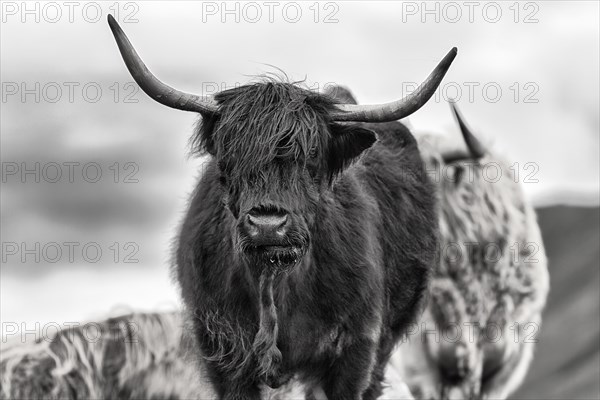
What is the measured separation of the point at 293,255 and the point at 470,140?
5942 millimetres

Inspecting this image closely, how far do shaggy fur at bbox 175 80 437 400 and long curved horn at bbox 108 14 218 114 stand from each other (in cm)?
9

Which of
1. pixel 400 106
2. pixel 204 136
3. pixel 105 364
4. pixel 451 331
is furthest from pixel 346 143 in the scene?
pixel 451 331

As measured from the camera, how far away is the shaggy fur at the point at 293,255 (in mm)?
5668

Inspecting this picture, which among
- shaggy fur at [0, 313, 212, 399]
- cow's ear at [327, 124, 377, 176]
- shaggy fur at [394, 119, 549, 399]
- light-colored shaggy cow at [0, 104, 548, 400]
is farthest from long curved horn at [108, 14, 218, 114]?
shaggy fur at [394, 119, 549, 399]

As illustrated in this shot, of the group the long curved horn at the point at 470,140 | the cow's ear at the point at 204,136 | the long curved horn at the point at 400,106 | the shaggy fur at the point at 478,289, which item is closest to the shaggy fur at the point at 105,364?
the shaggy fur at the point at 478,289

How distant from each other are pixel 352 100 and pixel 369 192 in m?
1.05

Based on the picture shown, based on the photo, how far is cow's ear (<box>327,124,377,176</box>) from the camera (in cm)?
597

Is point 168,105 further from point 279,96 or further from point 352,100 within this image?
point 352,100

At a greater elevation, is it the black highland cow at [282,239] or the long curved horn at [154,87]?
the long curved horn at [154,87]

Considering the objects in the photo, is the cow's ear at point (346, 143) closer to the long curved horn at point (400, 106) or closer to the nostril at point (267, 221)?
the long curved horn at point (400, 106)

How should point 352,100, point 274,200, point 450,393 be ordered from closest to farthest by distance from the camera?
point 274,200
point 352,100
point 450,393

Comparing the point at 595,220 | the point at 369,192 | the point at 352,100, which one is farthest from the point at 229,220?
the point at 595,220

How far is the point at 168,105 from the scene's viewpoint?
226 inches

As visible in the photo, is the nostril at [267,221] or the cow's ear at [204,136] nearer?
the nostril at [267,221]
